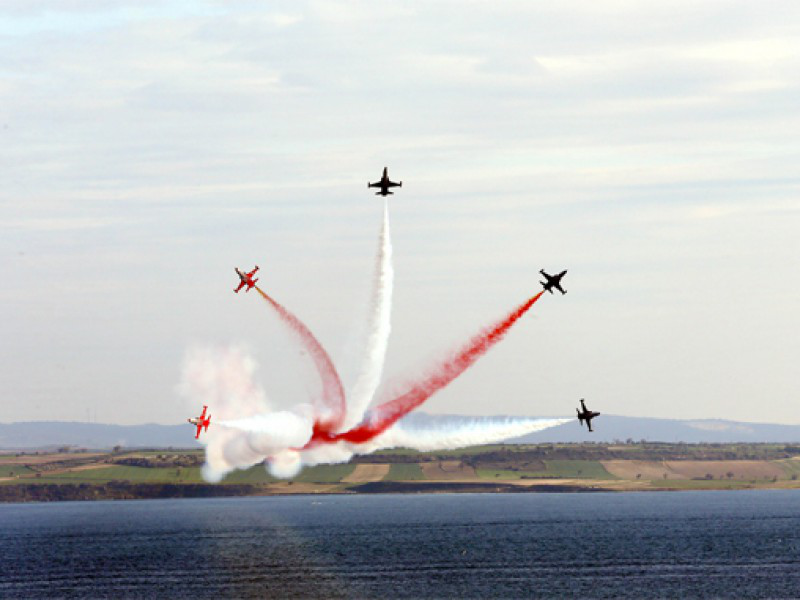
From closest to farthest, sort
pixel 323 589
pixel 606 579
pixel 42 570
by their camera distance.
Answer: pixel 323 589 < pixel 606 579 < pixel 42 570

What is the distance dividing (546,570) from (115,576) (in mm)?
62975

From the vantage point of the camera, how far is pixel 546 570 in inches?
7264

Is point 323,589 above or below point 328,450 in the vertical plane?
below

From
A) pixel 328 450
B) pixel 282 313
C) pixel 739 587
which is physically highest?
pixel 282 313

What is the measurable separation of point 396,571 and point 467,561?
747 inches

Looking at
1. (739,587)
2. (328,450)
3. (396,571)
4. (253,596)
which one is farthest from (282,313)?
(739,587)

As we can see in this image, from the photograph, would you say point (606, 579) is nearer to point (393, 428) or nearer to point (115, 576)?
point (393, 428)

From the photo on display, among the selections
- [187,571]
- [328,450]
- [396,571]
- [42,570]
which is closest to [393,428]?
[328,450]

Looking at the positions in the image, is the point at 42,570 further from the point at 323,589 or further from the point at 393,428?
the point at 393,428

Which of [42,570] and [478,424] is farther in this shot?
[42,570]

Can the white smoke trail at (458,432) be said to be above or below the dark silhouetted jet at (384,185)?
below

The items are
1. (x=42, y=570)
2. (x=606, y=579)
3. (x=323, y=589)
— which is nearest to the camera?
(x=323, y=589)

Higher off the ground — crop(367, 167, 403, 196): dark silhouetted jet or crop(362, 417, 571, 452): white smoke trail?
crop(367, 167, 403, 196): dark silhouetted jet

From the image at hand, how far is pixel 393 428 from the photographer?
152 meters
